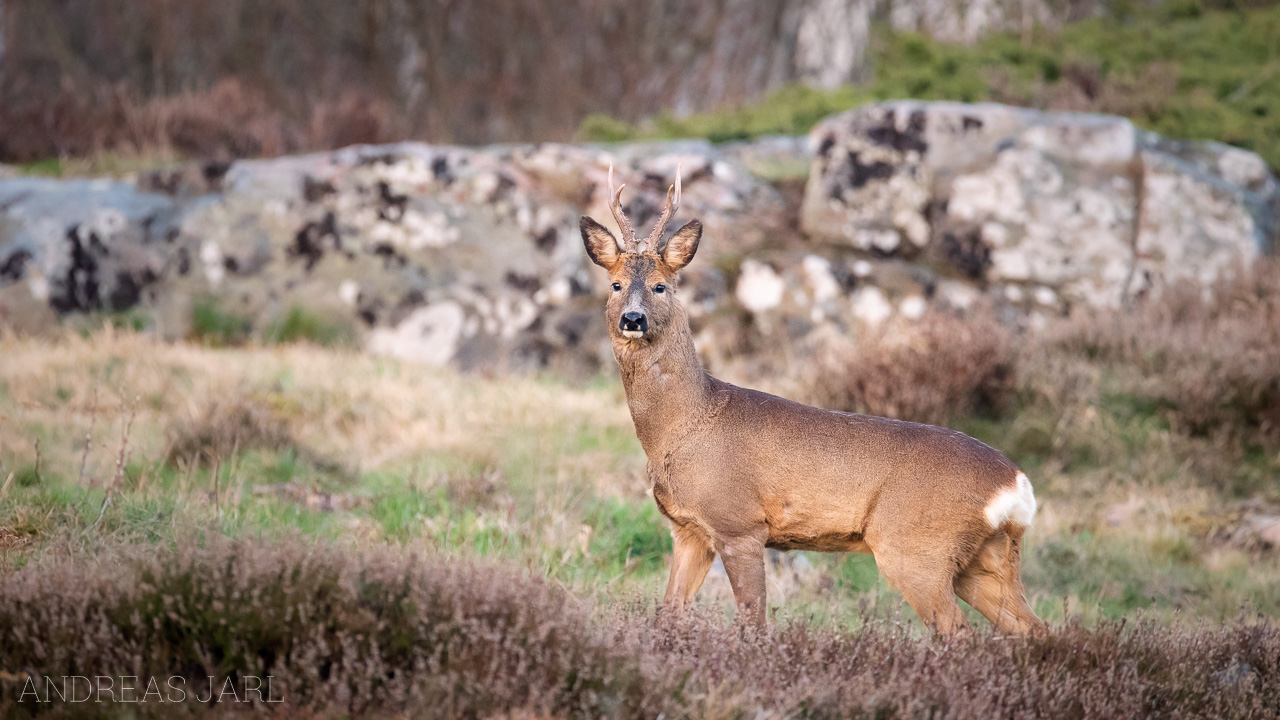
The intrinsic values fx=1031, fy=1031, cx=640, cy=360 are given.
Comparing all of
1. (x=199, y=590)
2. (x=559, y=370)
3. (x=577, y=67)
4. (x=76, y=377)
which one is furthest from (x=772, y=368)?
(x=577, y=67)

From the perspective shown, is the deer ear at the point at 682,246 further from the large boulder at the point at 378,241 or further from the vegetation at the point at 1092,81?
the vegetation at the point at 1092,81

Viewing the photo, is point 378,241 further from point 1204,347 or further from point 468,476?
point 1204,347

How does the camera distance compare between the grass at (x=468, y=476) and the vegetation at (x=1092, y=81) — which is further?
the vegetation at (x=1092, y=81)

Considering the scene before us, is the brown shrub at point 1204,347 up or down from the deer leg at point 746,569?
up

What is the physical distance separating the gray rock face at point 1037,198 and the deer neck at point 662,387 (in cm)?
497

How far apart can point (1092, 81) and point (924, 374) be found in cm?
568

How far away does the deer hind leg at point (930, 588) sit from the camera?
363 cm

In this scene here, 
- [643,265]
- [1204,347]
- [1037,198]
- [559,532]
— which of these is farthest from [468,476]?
[1037,198]

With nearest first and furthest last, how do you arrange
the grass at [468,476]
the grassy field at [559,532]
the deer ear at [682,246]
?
the grassy field at [559,532] < the deer ear at [682,246] < the grass at [468,476]

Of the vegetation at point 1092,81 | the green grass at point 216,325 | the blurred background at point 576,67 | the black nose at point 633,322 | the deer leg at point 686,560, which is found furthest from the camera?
the blurred background at point 576,67

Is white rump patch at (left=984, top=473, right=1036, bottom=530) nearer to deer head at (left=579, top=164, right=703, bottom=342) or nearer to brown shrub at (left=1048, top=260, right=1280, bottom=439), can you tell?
deer head at (left=579, top=164, right=703, bottom=342)

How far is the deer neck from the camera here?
156 inches

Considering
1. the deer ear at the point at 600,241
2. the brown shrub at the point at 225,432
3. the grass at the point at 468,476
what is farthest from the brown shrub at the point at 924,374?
the brown shrub at the point at 225,432

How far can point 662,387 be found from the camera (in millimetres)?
3992
